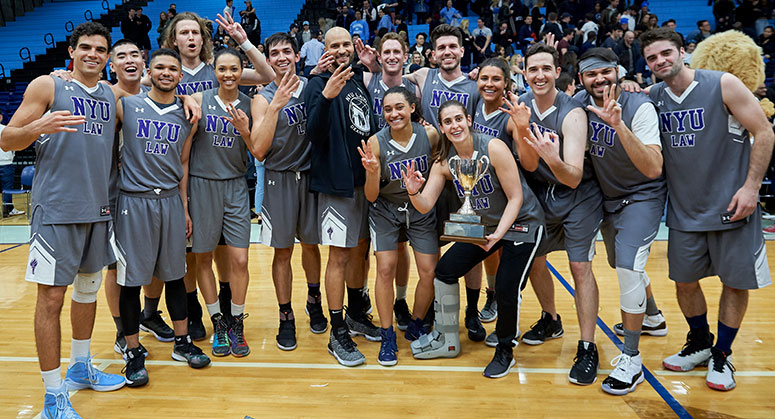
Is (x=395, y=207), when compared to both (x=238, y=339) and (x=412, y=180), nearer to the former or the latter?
(x=412, y=180)

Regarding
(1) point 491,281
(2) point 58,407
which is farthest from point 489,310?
(2) point 58,407

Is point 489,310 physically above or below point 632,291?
below

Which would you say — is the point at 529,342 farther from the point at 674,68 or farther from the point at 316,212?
the point at 674,68

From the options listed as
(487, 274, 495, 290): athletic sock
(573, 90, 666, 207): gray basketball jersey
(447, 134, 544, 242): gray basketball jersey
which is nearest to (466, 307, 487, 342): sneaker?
(487, 274, 495, 290): athletic sock

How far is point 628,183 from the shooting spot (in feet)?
12.4

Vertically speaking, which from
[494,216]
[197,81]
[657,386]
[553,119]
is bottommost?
[657,386]

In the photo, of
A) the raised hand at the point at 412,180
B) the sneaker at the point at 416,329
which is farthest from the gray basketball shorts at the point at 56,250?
the sneaker at the point at 416,329

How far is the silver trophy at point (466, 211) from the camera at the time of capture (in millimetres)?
3660

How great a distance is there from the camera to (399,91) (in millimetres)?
4004

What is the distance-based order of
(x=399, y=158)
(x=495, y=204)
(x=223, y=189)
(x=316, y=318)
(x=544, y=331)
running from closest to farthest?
(x=495, y=204)
(x=399, y=158)
(x=223, y=189)
(x=544, y=331)
(x=316, y=318)

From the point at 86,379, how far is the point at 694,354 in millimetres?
4081

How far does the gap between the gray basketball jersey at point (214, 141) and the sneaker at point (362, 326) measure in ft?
4.90

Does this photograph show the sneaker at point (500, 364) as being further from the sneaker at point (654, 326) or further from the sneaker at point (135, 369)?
the sneaker at point (135, 369)

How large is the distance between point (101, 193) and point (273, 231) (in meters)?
1.25
